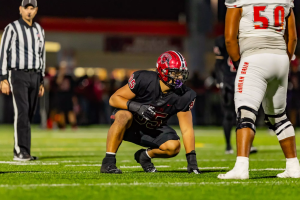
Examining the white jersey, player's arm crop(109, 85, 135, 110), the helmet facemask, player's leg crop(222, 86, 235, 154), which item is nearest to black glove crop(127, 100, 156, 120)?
player's arm crop(109, 85, 135, 110)

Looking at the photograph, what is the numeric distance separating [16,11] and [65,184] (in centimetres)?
2190

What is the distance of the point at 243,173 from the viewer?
438 centimetres

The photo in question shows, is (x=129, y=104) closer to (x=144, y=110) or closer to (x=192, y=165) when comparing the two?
(x=144, y=110)

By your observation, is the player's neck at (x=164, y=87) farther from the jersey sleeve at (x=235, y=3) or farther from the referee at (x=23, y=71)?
the referee at (x=23, y=71)

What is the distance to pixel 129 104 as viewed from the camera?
507 cm

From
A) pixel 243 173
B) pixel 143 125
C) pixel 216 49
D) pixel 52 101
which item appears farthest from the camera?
pixel 52 101

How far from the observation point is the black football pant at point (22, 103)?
690cm

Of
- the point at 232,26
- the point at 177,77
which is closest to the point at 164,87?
the point at 177,77

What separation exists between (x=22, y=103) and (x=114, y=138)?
2211mm

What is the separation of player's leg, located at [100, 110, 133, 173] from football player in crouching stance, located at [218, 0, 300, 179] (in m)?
1.01

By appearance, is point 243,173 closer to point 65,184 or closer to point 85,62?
point 65,184

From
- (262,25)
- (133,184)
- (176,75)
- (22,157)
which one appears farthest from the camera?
(22,157)

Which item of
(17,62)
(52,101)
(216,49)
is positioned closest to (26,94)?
(17,62)

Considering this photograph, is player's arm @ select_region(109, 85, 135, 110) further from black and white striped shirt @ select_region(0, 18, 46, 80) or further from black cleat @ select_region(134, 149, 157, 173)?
black and white striped shirt @ select_region(0, 18, 46, 80)
